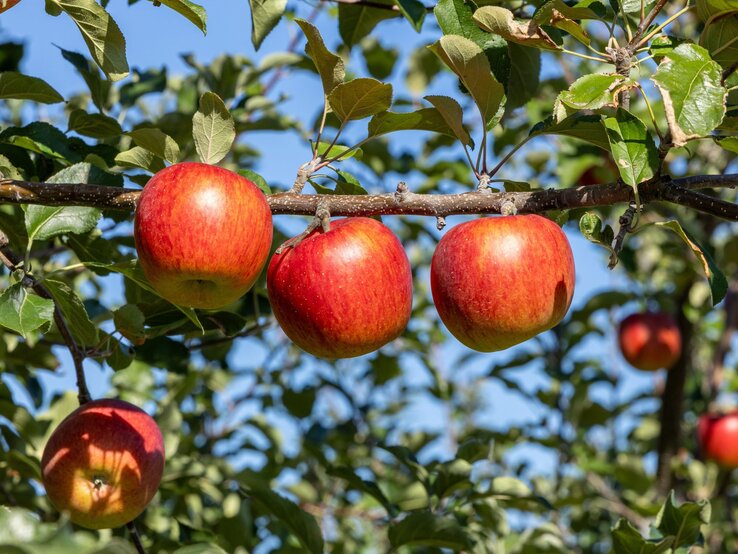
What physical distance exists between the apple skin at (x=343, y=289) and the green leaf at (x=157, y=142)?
392mm

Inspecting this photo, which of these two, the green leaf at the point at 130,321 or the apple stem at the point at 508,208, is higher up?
the apple stem at the point at 508,208

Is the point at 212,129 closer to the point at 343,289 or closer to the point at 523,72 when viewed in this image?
the point at 343,289

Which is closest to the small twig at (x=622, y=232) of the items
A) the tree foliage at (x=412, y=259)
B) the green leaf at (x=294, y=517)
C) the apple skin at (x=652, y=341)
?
the tree foliage at (x=412, y=259)

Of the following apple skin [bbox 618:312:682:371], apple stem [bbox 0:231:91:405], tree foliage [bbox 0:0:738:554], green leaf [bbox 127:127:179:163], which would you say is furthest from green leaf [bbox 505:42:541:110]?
apple skin [bbox 618:312:682:371]

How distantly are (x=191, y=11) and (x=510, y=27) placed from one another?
649 millimetres

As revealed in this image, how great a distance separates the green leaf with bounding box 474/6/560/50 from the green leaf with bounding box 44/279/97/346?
3.39ft

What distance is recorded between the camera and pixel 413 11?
6.37 feet

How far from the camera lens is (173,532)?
8.63 feet

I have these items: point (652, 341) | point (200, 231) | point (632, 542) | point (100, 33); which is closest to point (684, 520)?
point (632, 542)

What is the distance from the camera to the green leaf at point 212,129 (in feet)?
6.06

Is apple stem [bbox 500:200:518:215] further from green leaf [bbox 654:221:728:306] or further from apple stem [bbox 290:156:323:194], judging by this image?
apple stem [bbox 290:156:323:194]

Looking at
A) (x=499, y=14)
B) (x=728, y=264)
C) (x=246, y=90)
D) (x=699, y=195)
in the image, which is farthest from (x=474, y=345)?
(x=728, y=264)

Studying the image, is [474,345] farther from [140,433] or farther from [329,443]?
[329,443]

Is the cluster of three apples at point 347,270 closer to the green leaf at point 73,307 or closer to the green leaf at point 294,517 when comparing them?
the green leaf at point 73,307
